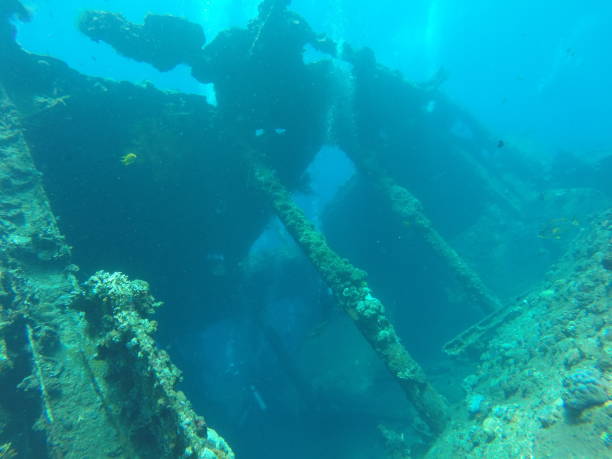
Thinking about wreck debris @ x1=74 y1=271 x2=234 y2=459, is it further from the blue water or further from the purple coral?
the blue water

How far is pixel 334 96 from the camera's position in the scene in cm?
1352

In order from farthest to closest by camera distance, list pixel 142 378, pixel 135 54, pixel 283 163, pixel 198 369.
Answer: pixel 198 369 → pixel 283 163 → pixel 135 54 → pixel 142 378

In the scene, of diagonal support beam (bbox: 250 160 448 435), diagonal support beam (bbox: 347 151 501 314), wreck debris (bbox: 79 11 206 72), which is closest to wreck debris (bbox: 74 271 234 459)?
diagonal support beam (bbox: 250 160 448 435)

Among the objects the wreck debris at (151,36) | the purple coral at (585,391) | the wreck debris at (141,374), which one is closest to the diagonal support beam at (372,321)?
the purple coral at (585,391)

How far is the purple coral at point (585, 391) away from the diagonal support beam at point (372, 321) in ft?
9.66

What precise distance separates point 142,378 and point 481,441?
17.0 ft

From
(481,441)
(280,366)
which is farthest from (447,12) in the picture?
(481,441)

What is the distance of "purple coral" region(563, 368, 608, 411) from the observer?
3934 mm

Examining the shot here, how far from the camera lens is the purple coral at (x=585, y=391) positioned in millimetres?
3934

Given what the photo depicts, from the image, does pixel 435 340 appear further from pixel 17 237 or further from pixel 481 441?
pixel 17 237

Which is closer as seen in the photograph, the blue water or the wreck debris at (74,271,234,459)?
the wreck debris at (74,271,234,459)

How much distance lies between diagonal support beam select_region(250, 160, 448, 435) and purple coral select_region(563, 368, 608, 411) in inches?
116

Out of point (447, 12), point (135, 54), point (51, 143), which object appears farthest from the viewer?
point (447, 12)

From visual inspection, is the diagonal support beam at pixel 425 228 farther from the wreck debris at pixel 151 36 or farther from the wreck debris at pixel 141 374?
the wreck debris at pixel 141 374
